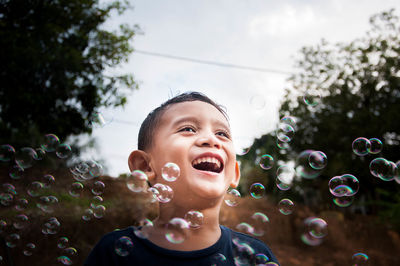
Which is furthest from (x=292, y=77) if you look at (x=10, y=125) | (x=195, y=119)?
(x=195, y=119)

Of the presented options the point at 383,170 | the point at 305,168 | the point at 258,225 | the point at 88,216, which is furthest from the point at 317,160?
the point at 88,216

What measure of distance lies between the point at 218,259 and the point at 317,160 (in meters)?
1.56

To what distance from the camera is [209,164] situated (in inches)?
65.6

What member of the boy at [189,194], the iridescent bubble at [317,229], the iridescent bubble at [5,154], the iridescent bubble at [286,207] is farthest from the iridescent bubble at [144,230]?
the iridescent bubble at [5,154]

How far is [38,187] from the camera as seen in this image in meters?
3.01

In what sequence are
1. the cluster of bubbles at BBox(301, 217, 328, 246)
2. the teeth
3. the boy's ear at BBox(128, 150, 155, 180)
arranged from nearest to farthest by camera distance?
the teeth
the boy's ear at BBox(128, 150, 155, 180)
the cluster of bubbles at BBox(301, 217, 328, 246)

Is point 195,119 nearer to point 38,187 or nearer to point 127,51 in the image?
point 38,187

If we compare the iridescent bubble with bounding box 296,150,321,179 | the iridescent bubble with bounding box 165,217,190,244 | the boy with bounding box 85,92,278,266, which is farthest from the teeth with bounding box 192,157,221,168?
the iridescent bubble with bounding box 296,150,321,179

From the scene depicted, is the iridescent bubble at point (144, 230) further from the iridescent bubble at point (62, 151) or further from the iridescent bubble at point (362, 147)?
the iridescent bubble at point (362, 147)

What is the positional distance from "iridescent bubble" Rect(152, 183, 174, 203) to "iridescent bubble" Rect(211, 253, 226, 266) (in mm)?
397

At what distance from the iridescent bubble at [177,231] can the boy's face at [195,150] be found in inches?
5.3

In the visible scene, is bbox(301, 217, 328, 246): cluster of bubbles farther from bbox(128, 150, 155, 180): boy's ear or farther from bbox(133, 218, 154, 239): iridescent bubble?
bbox(128, 150, 155, 180): boy's ear

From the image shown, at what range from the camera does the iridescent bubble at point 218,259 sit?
156 centimetres

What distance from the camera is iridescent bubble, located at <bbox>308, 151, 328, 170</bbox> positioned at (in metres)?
2.69
